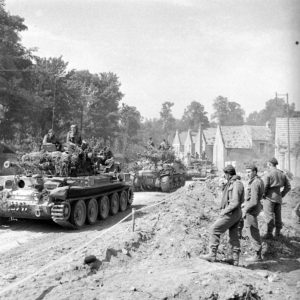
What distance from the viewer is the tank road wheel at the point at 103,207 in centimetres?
1357

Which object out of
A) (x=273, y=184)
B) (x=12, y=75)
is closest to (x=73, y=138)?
(x=273, y=184)

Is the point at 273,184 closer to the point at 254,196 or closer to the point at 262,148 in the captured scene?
the point at 254,196

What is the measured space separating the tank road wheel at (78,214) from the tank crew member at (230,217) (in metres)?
5.20

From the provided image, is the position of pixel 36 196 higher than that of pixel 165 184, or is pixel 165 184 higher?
pixel 36 196

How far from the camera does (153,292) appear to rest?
5.95 m

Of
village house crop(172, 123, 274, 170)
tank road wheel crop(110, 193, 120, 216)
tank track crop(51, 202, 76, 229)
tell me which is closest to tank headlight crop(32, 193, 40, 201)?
tank track crop(51, 202, 76, 229)

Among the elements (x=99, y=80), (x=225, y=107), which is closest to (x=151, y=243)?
(x=99, y=80)

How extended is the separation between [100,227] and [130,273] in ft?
17.6

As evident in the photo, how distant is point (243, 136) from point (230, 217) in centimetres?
5172

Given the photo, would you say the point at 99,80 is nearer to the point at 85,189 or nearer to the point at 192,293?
the point at 85,189

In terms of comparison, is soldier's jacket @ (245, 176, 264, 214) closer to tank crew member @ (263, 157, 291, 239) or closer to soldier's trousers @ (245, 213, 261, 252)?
soldier's trousers @ (245, 213, 261, 252)

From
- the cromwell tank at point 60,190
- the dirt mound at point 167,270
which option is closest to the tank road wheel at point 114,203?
the cromwell tank at point 60,190

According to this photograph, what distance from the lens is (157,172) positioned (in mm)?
22844

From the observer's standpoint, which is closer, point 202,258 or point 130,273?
point 130,273
